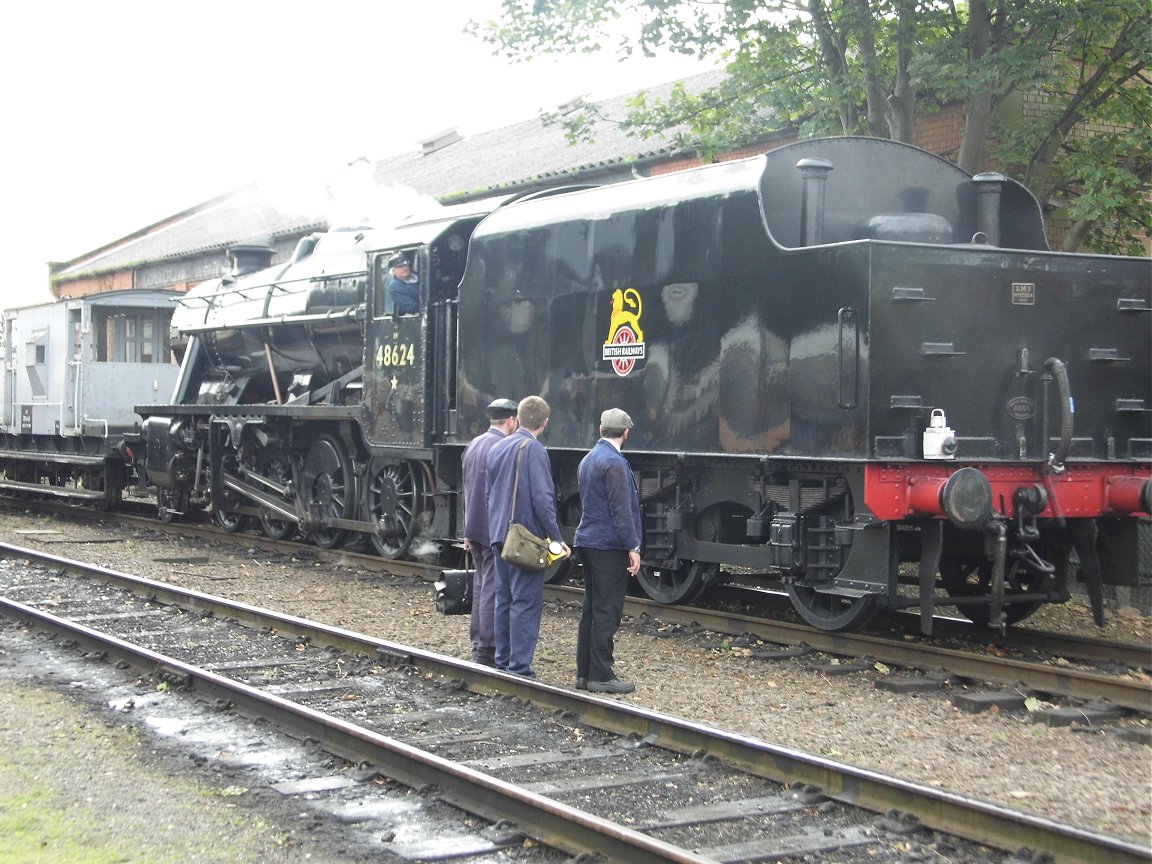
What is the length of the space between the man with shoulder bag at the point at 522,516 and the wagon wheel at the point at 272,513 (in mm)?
7449

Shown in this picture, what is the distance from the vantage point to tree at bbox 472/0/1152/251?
11.0 metres

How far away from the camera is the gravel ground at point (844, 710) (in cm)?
536

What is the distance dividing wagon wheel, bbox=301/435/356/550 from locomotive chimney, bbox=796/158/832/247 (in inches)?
254

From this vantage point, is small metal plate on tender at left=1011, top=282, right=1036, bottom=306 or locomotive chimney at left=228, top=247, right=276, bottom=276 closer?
small metal plate on tender at left=1011, top=282, right=1036, bottom=306

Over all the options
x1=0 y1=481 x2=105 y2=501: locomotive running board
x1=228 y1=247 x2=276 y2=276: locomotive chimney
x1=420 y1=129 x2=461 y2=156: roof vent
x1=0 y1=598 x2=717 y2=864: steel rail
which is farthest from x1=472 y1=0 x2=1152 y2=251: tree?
x1=420 y1=129 x2=461 y2=156: roof vent

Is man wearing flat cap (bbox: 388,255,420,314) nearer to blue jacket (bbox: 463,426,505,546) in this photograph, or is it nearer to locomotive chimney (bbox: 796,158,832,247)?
blue jacket (bbox: 463,426,505,546)

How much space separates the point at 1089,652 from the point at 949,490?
1563 millimetres

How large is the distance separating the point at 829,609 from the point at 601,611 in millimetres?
2129

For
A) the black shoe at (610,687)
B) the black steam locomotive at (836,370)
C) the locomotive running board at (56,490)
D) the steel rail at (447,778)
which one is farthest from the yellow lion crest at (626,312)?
the locomotive running board at (56,490)

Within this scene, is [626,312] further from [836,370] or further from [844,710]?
[844,710]

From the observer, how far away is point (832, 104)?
12.1m

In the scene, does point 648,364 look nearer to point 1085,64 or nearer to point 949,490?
point 949,490

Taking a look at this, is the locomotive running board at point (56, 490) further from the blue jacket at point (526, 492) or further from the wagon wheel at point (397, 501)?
the blue jacket at point (526, 492)

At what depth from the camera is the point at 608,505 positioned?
23.6ft
